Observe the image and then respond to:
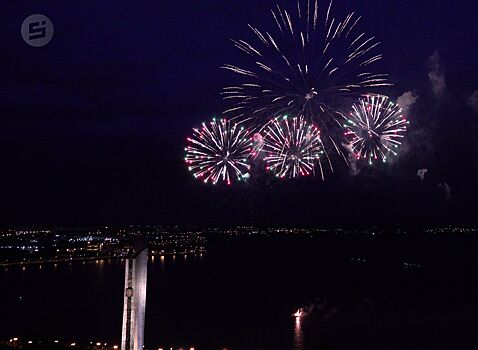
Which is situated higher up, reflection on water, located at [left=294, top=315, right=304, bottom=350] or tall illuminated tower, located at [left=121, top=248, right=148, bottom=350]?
tall illuminated tower, located at [left=121, top=248, right=148, bottom=350]

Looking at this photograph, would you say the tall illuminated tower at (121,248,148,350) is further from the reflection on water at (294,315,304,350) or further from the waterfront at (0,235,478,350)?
the reflection on water at (294,315,304,350)

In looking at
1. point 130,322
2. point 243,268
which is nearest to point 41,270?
point 243,268

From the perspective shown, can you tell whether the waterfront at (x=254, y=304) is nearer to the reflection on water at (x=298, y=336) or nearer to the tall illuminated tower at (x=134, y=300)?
the reflection on water at (x=298, y=336)

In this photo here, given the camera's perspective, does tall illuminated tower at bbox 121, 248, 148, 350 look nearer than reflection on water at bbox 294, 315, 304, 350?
Yes

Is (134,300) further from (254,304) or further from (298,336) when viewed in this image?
(254,304)

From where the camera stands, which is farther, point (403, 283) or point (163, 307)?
point (403, 283)

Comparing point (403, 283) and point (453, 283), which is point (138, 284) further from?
point (453, 283)

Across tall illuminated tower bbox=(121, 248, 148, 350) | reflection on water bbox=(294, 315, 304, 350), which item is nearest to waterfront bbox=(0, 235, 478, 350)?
reflection on water bbox=(294, 315, 304, 350)

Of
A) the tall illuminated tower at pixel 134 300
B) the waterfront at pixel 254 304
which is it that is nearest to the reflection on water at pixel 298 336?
the waterfront at pixel 254 304
